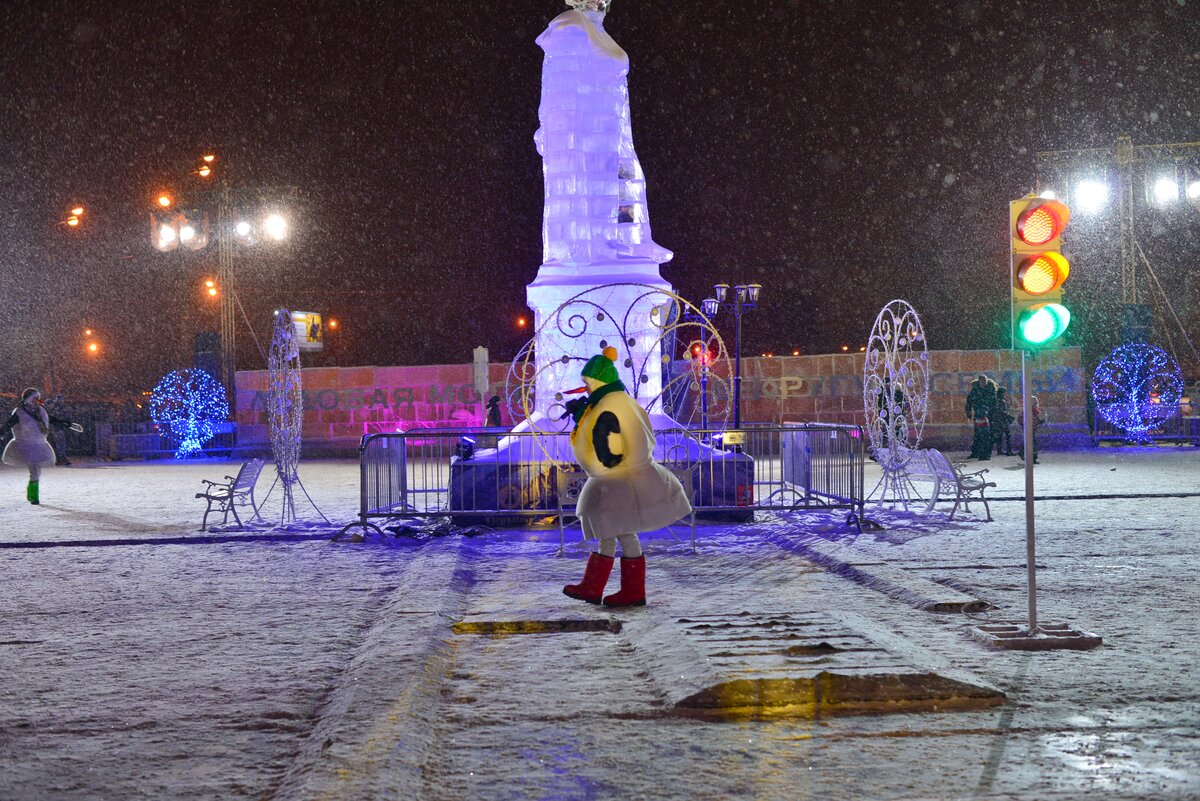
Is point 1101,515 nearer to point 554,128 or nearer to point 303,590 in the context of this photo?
point 554,128

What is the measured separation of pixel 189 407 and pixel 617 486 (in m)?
23.2

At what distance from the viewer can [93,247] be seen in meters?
42.1

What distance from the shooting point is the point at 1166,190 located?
1088 inches

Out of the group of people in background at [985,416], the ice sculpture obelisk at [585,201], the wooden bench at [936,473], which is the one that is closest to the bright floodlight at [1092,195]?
the group of people in background at [985,416]

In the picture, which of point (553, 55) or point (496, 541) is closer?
point (496, 541)

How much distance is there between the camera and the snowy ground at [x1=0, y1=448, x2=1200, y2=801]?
429 cm

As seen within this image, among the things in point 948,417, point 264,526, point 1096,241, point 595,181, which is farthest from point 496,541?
point 1096,241

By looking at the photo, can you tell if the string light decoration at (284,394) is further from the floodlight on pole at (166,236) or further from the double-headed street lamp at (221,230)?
the floodlight on pole at (166,236)

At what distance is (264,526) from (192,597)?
453cm

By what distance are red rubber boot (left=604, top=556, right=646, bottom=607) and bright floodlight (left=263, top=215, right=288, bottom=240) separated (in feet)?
64.5

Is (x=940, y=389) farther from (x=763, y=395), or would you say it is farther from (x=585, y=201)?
(x=585, y=201)

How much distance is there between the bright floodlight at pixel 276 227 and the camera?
2528 centimetres

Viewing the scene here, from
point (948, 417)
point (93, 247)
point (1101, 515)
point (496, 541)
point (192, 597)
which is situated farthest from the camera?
point (93, 247)

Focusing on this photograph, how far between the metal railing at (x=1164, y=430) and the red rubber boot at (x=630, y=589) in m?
22.9
